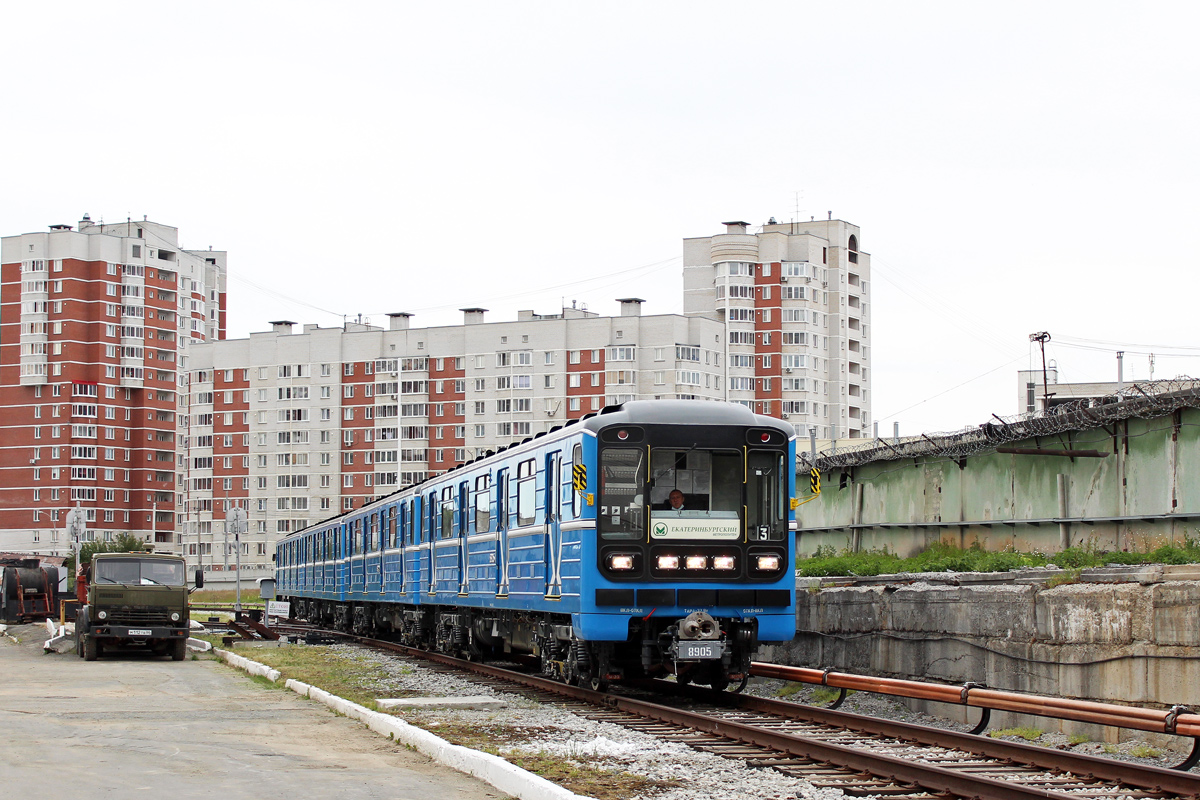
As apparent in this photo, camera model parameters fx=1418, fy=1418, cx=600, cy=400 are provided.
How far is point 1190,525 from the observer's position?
18.1 m

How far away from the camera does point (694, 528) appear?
15062mm

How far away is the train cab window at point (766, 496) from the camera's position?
601 inches

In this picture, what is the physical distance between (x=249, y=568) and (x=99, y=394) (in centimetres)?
2282

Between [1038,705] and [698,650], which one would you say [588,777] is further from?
[698,650]

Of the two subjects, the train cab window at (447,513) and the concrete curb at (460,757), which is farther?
the train cab window at (447,513)

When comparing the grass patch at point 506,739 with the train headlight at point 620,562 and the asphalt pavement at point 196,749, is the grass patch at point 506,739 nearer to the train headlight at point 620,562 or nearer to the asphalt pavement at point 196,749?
the asphalt pavement at point 196,749

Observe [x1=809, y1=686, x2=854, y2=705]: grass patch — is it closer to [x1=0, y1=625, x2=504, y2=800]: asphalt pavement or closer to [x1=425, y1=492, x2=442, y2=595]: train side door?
[x1=0, y1=625, x2=504, y2=800]: asphalt pavement

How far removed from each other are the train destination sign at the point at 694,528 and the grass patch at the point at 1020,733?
11.4ft

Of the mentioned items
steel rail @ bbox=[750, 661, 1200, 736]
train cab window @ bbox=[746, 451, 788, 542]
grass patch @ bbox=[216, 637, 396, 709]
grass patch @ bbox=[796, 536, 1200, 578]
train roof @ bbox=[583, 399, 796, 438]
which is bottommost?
grass patch @ bbox=[216, 637, 396, 709]

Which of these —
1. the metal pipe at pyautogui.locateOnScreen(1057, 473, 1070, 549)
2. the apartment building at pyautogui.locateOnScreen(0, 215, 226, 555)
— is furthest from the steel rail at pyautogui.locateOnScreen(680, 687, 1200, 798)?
the apartment building at pyautogui.locateOnScreen(0, 215, 226, 555)

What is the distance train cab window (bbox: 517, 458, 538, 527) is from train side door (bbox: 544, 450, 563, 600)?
2.29 feet

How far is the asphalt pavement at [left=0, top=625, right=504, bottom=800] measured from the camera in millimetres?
9719

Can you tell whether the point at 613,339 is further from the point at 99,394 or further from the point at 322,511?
the point at 99,394

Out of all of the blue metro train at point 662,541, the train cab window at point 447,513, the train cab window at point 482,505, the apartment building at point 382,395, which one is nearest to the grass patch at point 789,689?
the blue metro train at point 662,541
